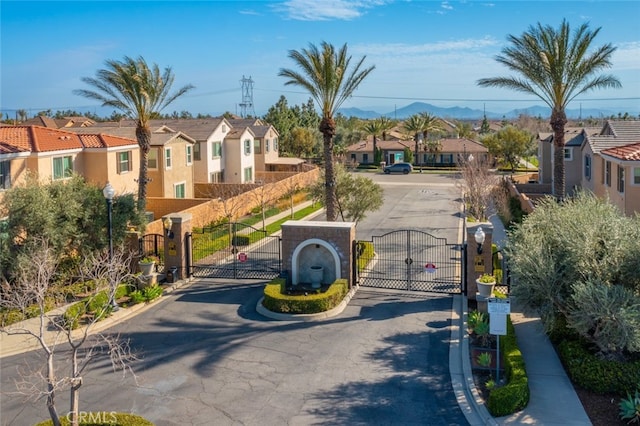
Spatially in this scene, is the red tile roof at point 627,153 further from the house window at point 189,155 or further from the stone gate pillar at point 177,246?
the house window at point 189,155

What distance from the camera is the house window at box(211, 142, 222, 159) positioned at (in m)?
48.2

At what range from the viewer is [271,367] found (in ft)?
50.8

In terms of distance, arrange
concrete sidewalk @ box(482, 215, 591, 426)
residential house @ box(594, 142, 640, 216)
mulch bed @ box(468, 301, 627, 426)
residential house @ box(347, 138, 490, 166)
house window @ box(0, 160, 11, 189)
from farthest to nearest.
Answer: residential house @ box(347, 138, 490, 166) < residential house @ box(594, 142, 640, 216) < house window @ box(0, 160, 11, 189) < concrete sidewalk @ box(482, 215, 591, 426) < mulch bed @ box(468, 301, 627, 426)

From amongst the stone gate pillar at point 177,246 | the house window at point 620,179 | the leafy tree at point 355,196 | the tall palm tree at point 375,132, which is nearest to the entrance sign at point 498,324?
the stone gate pillar at point 177,246

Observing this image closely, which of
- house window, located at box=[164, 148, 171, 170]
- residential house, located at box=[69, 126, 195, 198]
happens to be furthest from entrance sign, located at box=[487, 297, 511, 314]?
house window, located at box=[164, 148, 171, 170]

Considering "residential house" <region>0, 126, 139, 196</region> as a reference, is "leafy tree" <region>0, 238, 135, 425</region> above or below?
below

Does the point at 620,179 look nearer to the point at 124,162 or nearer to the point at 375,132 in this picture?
the point at 124,162

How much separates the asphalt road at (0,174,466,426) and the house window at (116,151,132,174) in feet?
47.1

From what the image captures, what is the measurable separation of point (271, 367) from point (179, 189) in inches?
1089

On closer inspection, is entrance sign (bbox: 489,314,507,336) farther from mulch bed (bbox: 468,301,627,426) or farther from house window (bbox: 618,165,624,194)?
house window (bbox: 618,165,624,194)

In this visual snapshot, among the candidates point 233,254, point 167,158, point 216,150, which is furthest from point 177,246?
point 216,150

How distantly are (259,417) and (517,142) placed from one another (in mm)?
60720

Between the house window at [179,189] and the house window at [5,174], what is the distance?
14.6 metres

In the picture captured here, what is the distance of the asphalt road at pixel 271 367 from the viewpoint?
13117mm
